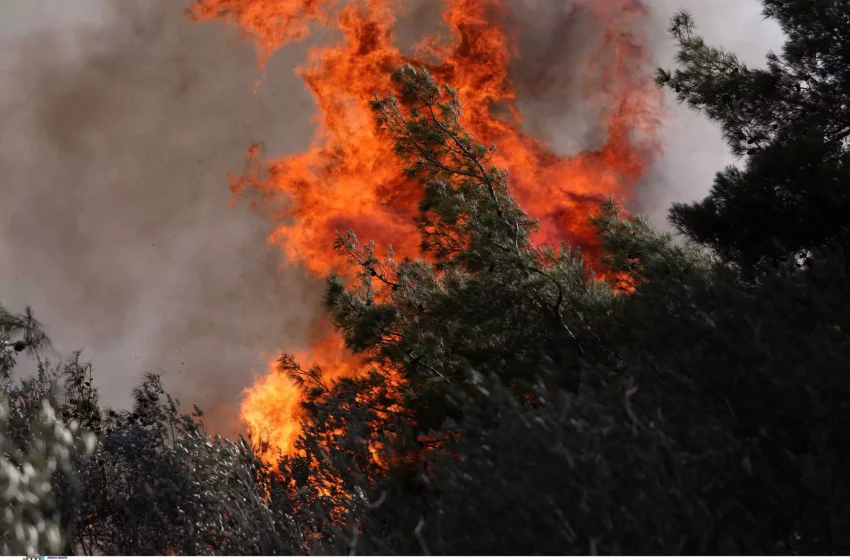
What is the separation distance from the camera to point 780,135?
899 centimetres

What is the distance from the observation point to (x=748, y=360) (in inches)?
179

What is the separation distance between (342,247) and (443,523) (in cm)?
958

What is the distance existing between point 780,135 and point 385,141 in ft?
31.8

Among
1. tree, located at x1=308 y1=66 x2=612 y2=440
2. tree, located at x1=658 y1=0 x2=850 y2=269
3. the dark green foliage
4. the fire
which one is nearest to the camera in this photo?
the dark green foliage

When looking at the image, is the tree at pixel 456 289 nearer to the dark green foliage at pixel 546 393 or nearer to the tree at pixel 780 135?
the dark green foliage at pixel 546 393

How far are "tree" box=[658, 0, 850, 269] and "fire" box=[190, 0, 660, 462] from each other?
566cm

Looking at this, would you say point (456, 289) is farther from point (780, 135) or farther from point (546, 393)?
point (546, 393)

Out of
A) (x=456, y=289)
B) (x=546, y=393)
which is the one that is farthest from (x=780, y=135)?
(x=546, y=393)

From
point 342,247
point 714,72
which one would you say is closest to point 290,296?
point 342,247

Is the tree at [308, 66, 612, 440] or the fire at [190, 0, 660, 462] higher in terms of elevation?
the fire at [190, 0, 660, 462]

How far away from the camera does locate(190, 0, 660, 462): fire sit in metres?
16.1

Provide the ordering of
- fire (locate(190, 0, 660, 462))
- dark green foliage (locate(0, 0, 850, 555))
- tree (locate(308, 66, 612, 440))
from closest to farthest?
dark green foliage (locate(0, 0, 850, 555)) < tree (locate(308, 66, 612, 440)) < fire (locate(190, 0, 660, 462))

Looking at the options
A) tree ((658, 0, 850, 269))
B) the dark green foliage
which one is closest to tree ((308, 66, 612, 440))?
the dark green foliage

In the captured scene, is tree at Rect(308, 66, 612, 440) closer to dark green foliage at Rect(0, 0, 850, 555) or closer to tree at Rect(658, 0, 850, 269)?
dark green foliage at Rect(0, 0, 850, 555)
